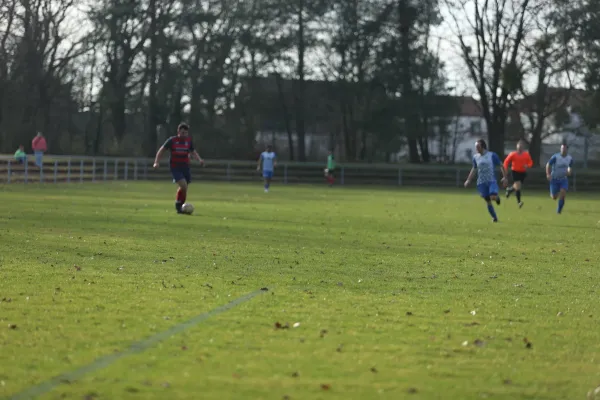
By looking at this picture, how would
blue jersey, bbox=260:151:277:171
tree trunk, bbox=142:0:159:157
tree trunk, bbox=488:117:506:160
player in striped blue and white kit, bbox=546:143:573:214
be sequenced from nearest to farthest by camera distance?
player in striped blue and white kit, bbox=546:143:573:214 → blue jersey, bbox=260:151:277:171 → tree trunk, bbox=142:0:159:157 → tree trunk, bbox=488:117:506:160

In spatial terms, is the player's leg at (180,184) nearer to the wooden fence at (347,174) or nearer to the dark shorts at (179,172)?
the dark shorts at (179,172)

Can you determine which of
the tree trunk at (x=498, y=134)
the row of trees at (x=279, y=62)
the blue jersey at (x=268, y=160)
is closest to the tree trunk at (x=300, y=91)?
the row of trees at (x=279, y=62)

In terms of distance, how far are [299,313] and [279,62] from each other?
5094 cm

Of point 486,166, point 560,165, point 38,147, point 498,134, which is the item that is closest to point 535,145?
point 498,134

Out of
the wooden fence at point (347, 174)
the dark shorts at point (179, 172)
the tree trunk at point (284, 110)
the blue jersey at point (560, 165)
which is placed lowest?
the wooden fence at point (347, 174)

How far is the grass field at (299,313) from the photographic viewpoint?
6.12 metres

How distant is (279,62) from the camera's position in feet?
193

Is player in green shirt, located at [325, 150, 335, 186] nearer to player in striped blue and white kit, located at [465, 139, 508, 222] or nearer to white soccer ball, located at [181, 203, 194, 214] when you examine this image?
player in striped blue and white kit, located at [465, 139, 508, 222]

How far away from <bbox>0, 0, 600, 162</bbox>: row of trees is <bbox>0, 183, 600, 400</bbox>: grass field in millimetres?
37538

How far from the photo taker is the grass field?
6117 millimetres

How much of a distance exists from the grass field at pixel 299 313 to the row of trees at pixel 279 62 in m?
37.5

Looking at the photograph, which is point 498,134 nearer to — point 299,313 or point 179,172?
point 179,172

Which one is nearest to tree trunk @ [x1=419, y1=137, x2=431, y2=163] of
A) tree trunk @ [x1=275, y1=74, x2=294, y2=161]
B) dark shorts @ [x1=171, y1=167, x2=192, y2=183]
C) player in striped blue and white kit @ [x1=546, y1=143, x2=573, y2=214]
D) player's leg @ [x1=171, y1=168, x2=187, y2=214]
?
tree trunk @ [x1=275, y1=74, x2=294, y2=161]

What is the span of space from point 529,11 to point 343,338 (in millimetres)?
49485
